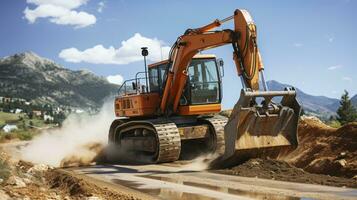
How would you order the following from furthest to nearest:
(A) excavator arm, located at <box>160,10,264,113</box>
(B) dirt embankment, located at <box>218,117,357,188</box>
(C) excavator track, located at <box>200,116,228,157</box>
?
1. (C) excavator track, located at <box>200,116,228,157</box>
2. (A) excavator arm, located at <box>160,10,264,113</box>
3. (B) dirt embankment, located at <box>218,117,357,188</box>

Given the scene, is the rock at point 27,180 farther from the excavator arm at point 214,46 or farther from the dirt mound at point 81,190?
the excavator arm at point 214,46

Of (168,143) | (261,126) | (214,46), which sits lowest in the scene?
(168,143)

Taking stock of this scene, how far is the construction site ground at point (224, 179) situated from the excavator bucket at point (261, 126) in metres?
0.39

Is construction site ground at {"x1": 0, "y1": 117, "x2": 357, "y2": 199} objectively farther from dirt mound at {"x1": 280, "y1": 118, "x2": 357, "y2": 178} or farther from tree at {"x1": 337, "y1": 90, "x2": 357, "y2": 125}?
tree at {"x1": 337, "y1": 90, "x2": 357, "y2": 125}

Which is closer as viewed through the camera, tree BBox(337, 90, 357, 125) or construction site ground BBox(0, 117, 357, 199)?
construction site ground BBox(0, 117, 357, 199)

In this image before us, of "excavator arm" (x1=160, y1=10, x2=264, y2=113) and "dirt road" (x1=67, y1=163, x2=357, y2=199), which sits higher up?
"excavator arm" (x1=160, y1=10, x2=264, y2=113)

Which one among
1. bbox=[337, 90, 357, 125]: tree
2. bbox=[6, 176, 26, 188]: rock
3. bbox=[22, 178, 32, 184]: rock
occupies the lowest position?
bbox=[22, 178, 32, 184]: rock

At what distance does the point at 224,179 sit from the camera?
1128 cm

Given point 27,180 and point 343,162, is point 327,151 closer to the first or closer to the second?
point 343,162

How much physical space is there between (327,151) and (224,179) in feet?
14.3

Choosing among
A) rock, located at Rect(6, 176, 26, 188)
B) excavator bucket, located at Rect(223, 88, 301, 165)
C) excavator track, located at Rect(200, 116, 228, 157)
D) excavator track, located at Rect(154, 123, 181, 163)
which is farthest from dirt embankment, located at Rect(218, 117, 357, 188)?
rock, located at Rect(6, 176, 26, 188)

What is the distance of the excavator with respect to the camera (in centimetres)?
1248

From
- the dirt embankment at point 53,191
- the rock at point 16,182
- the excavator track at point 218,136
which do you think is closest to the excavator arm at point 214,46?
the excavator track at point 218,136

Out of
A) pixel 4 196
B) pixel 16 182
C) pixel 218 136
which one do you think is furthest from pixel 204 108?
pixel 4 196
